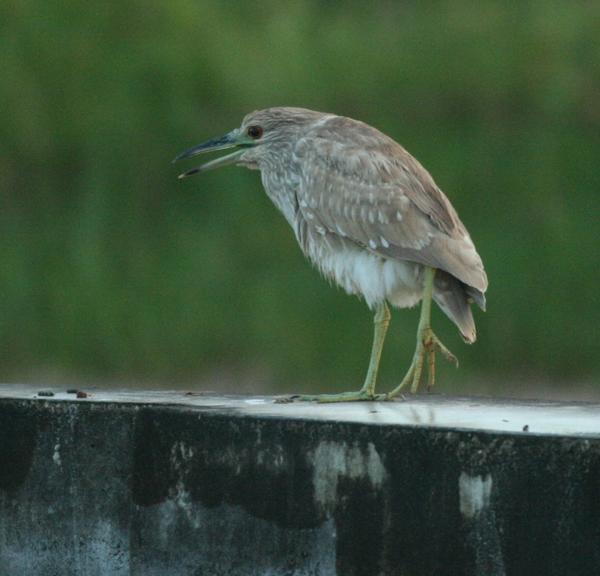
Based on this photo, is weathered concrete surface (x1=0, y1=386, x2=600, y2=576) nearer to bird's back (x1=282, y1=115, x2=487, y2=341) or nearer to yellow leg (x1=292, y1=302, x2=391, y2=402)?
yellow leg (x1=292, y1=302, x2=391, y2=402)

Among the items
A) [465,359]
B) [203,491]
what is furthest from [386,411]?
[465,359]

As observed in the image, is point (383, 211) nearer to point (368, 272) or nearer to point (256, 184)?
point (368, 272)

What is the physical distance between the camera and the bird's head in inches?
368

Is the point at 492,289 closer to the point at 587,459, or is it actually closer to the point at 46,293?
the point at 46,293

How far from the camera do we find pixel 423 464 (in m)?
6.65

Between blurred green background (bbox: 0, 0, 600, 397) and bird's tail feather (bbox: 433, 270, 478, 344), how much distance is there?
5.89 meters

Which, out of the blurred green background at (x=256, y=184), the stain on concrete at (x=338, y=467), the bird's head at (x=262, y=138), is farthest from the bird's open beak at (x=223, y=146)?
the blurred green background at (x=256, y=184)

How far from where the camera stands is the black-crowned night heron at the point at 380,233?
838 cm

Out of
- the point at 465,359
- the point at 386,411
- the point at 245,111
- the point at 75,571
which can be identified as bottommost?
the point at 75,571

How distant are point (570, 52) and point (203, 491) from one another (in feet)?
39.8

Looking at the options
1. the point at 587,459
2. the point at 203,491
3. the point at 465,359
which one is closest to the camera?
the point at 587,459

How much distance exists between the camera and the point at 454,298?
338 inches

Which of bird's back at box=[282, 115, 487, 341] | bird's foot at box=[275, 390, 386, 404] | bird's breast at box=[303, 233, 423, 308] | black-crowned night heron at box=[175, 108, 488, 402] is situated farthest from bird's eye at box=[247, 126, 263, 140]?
bird's foot at box=[275, 390, 386, 404]

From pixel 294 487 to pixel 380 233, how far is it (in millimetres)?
1897
